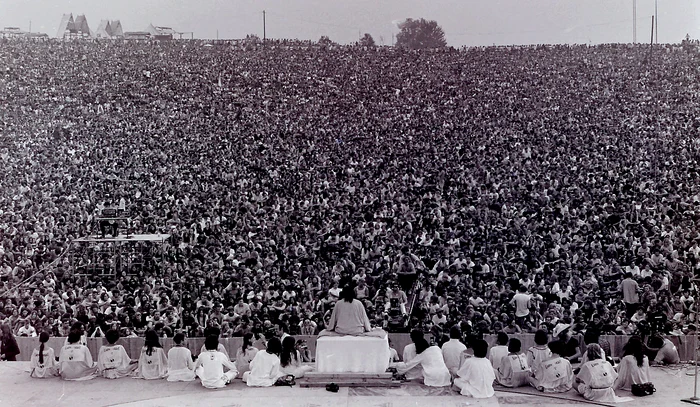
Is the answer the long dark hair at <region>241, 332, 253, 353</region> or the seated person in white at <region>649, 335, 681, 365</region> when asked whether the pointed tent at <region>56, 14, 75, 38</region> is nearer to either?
the long dark hair at <region>241, 332, 253, 353</region>

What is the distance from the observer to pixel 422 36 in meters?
36.4

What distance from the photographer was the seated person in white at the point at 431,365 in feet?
30.9

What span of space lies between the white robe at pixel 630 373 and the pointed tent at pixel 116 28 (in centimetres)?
3819

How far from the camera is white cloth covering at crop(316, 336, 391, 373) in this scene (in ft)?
30.8

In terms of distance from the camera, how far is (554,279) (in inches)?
510

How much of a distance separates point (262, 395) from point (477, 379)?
2.61 m

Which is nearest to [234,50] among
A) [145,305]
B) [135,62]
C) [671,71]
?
[135,62]

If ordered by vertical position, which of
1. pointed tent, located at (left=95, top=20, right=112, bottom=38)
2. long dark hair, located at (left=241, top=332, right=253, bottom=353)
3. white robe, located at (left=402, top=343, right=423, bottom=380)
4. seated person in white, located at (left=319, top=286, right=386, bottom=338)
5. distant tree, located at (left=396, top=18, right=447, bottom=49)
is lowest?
white robe, located at (left=402, top=343, right=423, bottom=380)

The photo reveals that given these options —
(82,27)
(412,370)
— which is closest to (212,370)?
(412,370)

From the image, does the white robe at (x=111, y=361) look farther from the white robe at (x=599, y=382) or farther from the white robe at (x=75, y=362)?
the white robe at (x=599, y=382)

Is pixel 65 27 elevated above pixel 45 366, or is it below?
above

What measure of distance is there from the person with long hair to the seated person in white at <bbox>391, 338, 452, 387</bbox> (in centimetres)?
584

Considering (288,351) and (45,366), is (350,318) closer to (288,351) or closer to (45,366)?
(288,351)

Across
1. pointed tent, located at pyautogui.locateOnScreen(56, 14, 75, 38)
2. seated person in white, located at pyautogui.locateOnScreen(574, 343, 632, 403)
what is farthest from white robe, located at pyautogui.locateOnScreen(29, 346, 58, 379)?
pointed tent, located at pyautogui.locateOnScreen(56, 14, 75, 38)
